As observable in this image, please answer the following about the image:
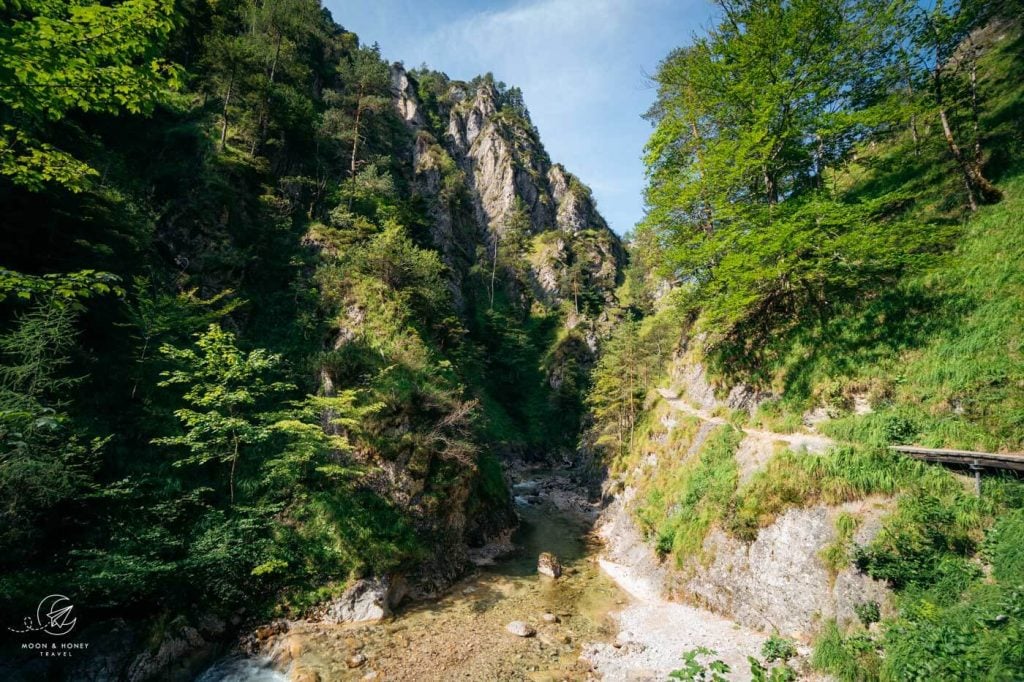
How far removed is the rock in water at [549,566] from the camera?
1947 centimetres

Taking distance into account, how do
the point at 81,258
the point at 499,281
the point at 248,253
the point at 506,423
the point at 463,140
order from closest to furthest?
the point at 81,258, the point at 248,253, the point at 506,423, the point at 499,281, the point at 463,140

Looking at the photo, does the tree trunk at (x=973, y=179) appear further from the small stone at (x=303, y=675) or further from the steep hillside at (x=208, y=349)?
the small stone at (x=303, y=675)

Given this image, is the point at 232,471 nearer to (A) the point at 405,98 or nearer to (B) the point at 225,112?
(B) the point at 225,112

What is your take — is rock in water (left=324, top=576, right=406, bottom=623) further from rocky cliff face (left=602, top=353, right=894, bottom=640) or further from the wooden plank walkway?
the wooden plank walkway

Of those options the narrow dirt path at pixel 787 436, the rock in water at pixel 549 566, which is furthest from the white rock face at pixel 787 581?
the rock in water at pixel 549 566

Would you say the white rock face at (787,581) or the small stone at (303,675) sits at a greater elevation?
the white rock face at (787,581)

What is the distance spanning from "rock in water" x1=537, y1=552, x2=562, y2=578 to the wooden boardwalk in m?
15.2

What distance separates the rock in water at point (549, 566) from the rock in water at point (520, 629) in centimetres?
482

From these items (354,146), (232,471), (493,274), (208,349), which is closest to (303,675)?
(232,471)

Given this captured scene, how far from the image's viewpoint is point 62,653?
33.2 ft

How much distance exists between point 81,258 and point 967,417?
3125 cm

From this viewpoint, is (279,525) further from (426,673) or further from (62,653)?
(426,673)

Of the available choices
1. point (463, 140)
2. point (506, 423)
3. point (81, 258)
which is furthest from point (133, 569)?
point (463, 140)

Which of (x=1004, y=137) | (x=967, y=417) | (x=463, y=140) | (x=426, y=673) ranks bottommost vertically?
(x=426, y=673)
